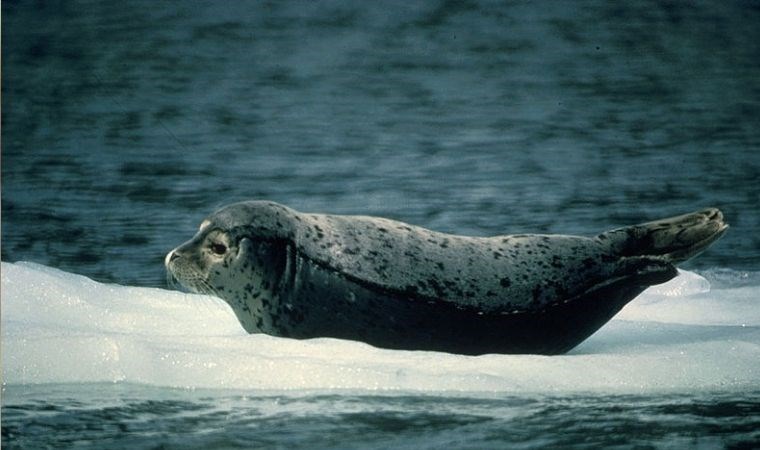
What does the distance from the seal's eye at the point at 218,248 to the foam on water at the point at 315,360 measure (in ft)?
0.83

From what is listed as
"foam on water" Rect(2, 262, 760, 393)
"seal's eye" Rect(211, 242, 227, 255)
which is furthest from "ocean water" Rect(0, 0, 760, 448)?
"seal's eye" Rect(211, 242, 227, 255)

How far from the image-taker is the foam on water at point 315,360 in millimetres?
3219

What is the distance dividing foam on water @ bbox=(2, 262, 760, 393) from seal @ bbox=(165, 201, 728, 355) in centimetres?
11

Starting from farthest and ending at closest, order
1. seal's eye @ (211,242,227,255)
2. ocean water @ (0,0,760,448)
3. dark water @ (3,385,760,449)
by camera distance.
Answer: seal's eye @ (211,242,227,255), ocean water @ (0,0,760,448), dark water @ (3,385,760,449)

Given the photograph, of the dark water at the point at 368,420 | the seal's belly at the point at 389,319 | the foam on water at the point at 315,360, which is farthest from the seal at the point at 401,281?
the dark water at the point at 368,420

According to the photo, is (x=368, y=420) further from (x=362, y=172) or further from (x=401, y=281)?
(x=362, y=172)

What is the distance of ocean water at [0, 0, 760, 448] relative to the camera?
3188 millimetres

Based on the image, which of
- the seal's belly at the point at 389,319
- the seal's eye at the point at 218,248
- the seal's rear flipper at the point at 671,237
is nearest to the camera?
the seal's belly at the point at 389,319

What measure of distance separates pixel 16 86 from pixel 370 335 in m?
2.14

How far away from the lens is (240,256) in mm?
3676

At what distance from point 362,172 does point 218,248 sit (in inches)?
85.6

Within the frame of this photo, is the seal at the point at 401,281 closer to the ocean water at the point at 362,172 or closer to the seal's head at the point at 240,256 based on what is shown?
the seal's head at the point at 240,256

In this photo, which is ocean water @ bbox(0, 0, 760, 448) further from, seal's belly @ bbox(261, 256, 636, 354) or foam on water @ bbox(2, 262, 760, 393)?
seal's belly @ bbox(261, 256, 636, 354)

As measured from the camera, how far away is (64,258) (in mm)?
5336
